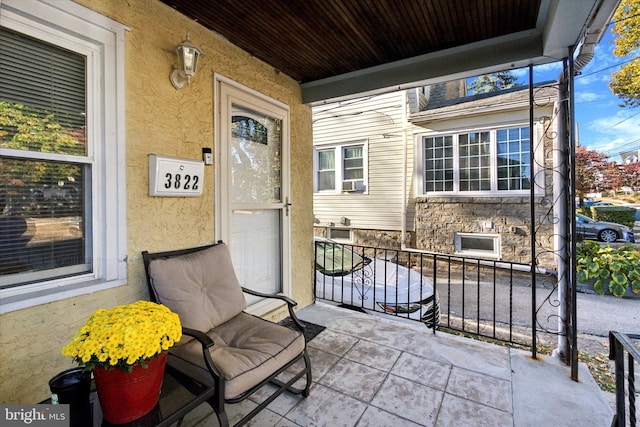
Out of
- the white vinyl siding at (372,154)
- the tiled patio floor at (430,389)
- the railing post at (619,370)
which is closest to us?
the railing post at (619,370)

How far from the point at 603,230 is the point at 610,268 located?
149 inches

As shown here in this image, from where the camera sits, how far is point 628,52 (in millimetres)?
4824

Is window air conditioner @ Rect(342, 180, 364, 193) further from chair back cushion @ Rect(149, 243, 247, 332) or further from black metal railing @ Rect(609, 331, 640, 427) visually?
black metal railing @ Rect(609, 331, 640, 427)

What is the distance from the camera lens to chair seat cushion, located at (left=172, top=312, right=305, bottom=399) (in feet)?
4.89

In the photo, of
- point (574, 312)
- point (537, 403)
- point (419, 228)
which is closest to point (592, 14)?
point (574, 312)

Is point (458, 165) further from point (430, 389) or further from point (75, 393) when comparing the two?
point (75, 393)

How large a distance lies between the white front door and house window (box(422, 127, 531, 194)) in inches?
180

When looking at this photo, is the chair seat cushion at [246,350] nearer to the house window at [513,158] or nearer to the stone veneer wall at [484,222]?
the stone veneer wall at [484,222]

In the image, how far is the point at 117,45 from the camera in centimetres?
178

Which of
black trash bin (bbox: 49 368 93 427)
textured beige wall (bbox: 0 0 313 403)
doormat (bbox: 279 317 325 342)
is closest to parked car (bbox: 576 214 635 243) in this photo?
doormat (bbox: 279 317 325 342)

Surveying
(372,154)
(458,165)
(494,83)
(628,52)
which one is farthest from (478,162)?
(494,83)

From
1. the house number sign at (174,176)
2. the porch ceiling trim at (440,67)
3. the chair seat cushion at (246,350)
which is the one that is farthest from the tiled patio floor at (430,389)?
the porch ceiling trim at (440,67)

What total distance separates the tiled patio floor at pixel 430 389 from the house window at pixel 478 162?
4.47 m

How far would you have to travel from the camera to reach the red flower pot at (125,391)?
1.14 meters
